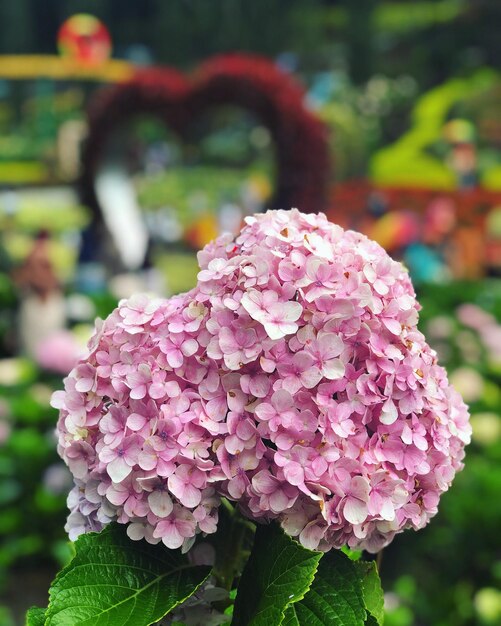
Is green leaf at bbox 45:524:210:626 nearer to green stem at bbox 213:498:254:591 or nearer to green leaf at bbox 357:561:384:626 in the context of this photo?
green stem at bbox 213:498:254:591

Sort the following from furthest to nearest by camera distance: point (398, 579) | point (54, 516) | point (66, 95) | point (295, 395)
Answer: point (66, 95)
point (54, 516)
point (398, 579)
point (295, 395)

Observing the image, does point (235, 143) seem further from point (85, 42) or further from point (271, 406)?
point (271, 406)

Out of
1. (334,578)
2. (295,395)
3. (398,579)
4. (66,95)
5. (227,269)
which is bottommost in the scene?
(398,579)

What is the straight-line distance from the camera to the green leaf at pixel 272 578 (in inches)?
37.4

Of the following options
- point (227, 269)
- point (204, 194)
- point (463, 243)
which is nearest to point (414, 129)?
point (463, 243)

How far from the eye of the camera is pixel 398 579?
3.25 meters

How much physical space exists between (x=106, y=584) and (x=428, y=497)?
395 millimetres

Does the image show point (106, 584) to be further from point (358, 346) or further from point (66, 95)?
point (66, 95)

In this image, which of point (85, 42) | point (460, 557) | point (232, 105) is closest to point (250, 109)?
point (232, 105)

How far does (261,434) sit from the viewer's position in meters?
0.96

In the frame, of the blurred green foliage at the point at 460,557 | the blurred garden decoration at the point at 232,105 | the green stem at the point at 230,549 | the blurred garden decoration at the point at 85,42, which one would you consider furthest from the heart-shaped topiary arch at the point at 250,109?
the green stem at the point at 230,549

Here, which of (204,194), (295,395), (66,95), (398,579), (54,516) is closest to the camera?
(295,395)

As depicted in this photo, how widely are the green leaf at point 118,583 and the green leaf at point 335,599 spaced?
0.12m

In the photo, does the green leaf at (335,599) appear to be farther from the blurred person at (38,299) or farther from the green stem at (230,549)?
the blurred person at (38,299)
